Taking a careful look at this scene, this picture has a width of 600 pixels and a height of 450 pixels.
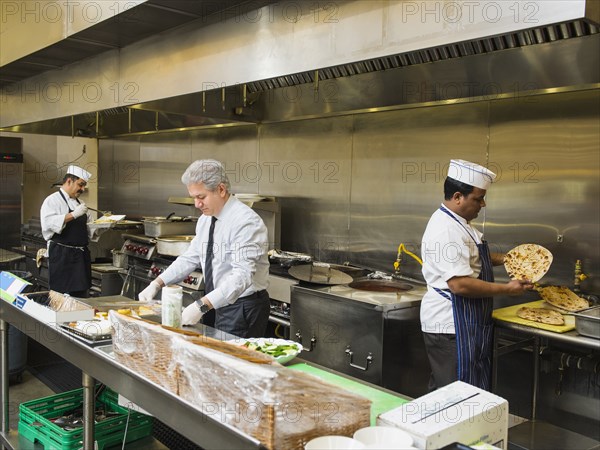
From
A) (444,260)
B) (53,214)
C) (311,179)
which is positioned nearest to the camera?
(444,260)

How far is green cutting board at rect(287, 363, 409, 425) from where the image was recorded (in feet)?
5.78

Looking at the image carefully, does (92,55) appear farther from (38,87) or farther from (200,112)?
(38,87)

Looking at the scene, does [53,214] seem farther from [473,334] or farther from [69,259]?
[473,334]

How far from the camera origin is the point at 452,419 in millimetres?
1405

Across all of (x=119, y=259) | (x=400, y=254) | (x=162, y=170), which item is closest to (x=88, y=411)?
(x=400, y=254)

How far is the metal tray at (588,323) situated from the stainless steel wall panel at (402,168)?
1.36 meters

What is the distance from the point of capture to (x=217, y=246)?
9.90 ft

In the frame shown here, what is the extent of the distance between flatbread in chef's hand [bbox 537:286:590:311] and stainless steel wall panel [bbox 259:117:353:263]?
1.83m

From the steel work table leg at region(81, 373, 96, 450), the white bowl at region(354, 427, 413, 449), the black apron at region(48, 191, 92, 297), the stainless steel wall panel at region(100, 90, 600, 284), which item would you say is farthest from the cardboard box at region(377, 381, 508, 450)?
the black apron at region(48, 191, 92, 297)

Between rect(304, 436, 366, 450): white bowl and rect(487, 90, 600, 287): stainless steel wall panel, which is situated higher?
rect(487, 90, 600, 287): stainless steel wall panel

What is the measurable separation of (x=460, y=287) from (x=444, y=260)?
16 centimetres

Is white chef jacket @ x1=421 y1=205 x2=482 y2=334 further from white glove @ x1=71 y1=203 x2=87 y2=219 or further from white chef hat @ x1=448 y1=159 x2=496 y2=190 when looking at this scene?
white glove @ x1=71 y1=203 x2=87 y2=219

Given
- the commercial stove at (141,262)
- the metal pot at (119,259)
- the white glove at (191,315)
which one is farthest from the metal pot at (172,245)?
the white glove at (191,315)

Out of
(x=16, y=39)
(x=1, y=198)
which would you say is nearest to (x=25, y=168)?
(x=1, y=198)
